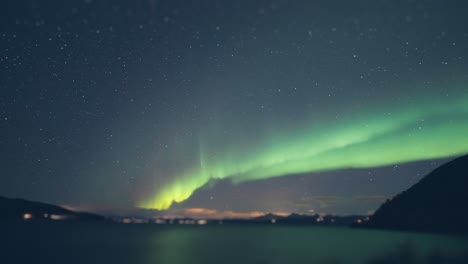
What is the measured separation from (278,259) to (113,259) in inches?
1186

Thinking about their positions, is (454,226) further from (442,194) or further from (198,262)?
(198,262)

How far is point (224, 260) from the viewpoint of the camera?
245 feet

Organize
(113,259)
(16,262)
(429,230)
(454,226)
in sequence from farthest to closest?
(429,230) → (454,226) → (113,259) → (16,262)

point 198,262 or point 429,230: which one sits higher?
point 198,262

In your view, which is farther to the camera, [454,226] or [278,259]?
[454,226]

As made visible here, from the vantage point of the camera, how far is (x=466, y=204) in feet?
591

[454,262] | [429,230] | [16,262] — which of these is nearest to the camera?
[454,262]

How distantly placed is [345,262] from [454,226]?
13244 centimetres

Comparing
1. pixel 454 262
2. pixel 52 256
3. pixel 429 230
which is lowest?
pixel 429 230

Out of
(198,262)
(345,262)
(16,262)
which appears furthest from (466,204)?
(16,262)

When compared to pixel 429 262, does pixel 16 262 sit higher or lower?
higher

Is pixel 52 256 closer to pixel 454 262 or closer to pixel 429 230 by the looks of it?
pixel 454 262

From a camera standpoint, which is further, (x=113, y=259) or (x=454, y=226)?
(x=454, y=226)

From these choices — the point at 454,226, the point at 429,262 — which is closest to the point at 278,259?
the point at 429,262
